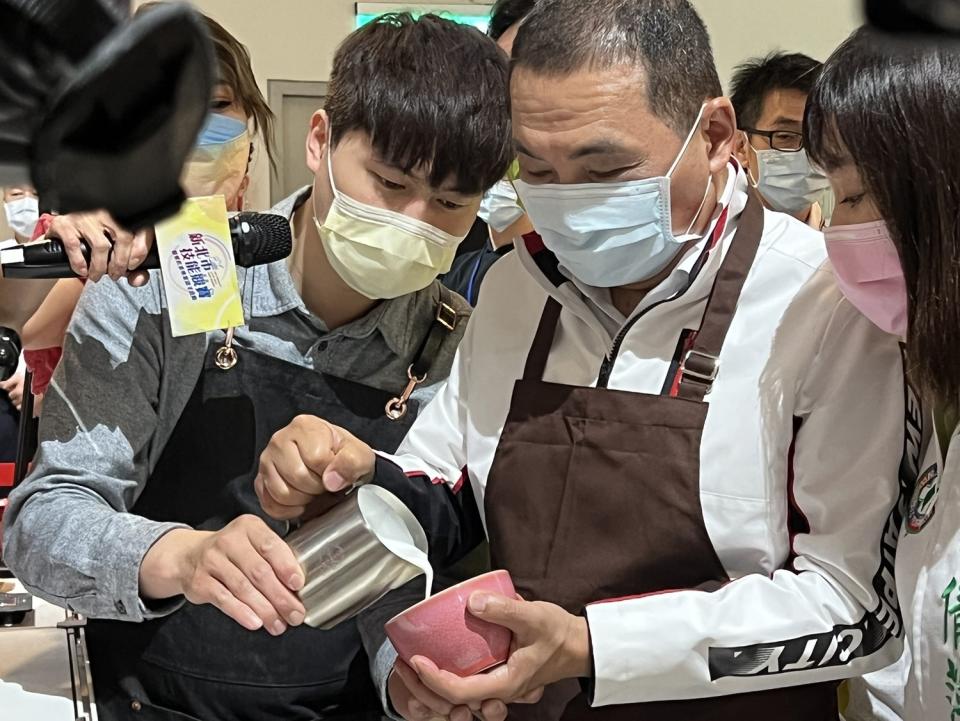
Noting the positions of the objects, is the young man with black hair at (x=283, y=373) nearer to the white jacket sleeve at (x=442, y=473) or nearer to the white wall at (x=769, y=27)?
the white jacket sleeve at (x=442, y=473)

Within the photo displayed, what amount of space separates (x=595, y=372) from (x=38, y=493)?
0.69m

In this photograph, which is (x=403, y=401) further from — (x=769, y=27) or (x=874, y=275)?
(x=769, y=27)

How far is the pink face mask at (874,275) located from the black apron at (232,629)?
59 centimetres

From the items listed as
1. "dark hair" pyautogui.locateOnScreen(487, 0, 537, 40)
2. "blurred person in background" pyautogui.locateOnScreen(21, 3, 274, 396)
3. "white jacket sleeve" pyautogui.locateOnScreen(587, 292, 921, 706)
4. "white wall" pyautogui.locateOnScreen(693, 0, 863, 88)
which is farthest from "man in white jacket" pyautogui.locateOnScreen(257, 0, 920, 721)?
"white wall" pyautogui.locateOnScreen(693, 0, 863, 88)

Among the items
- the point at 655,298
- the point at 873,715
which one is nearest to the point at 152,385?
the point at 655,298

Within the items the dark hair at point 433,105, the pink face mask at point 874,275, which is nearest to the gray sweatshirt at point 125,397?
the dark hair at point 433,105

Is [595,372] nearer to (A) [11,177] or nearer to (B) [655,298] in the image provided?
(B) [655,298]

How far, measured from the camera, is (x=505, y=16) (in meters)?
2.34

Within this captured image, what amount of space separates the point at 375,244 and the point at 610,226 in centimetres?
35

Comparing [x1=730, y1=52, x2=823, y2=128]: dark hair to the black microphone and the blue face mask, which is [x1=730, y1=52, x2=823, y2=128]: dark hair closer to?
the blue face mask

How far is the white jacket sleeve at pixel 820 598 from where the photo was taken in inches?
42.2

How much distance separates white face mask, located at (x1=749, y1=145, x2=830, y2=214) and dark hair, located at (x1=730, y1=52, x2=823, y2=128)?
0.22m

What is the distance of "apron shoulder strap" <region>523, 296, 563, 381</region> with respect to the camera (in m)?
1.29

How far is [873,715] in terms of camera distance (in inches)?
48.8
